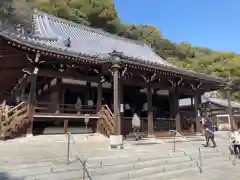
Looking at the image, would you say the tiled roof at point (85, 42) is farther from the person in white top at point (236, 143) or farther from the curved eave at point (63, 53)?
the person in white top at point (236, 143)

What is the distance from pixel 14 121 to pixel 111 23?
40.1m

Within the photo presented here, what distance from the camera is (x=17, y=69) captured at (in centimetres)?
1308

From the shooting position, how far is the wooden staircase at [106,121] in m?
12.6

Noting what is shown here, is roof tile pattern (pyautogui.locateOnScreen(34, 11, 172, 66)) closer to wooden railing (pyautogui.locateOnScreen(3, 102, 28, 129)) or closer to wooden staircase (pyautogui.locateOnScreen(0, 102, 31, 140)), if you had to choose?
wooden railing (pyautogui.locateOnScreen(3, 102, 28, 129))

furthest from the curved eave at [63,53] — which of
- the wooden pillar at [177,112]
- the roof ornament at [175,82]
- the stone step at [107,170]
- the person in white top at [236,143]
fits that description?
the stone step at [107,170]

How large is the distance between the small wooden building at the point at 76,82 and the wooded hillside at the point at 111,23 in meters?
13.6

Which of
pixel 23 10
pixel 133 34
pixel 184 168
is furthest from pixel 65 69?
pixel 133 34

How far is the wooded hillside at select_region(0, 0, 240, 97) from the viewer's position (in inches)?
1236

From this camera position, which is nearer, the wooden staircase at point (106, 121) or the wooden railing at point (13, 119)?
the wooden railing at point (13, 119)

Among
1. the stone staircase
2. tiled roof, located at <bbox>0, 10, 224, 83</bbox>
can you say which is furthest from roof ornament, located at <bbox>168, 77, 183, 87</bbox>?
the stone staircase

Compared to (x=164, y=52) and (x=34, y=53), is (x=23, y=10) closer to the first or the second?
(x=34, y=53)

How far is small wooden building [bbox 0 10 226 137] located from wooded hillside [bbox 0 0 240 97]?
1361 cm

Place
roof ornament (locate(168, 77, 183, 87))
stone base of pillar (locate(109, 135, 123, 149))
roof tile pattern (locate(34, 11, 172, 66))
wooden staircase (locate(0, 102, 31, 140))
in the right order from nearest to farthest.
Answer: stone base of pillar (locate(109, 135, 123, 149)) → wooden staircase (locate(0, 102, 31, 140)) → roof ornament (locate(168, 77, 183, 87)) → roof tile pattern (locate(34, 11, 172, 66))

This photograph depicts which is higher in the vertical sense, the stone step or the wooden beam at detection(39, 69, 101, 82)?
the wooden beam at detection(39, 69, 101, 82)
